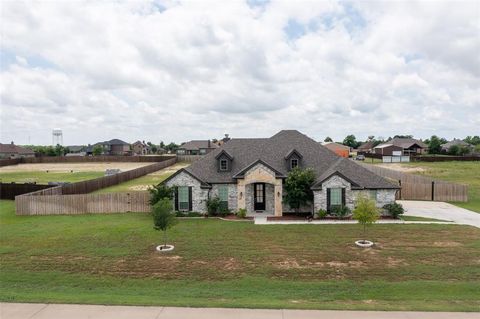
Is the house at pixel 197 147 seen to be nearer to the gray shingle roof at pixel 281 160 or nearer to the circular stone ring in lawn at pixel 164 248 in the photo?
the gray shingle roof at pixel 281 160

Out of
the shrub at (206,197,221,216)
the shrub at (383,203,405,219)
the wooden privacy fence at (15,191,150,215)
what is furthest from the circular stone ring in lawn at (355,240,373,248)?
the wooden privacy fence at (15,191,150,215)

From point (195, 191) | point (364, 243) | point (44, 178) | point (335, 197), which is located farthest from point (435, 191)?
point (44, 178)

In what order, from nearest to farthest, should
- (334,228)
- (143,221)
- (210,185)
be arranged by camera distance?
1. (334,228)
2. (143,221)
3. (210,185)

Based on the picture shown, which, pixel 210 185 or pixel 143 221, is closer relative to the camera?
pixel 143 221

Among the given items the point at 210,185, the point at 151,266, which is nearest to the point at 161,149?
the point at 210,185

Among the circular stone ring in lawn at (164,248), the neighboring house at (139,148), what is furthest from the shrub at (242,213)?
the neighboring house at (139,148)

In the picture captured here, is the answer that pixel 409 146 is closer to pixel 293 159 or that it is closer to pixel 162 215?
pixel 293 159

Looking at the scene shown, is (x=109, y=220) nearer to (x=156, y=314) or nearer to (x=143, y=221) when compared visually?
(x=143, y=221)
